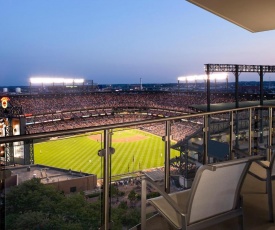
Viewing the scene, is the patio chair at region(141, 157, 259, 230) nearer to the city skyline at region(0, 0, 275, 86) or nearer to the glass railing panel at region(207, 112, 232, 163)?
the glass railing panel at region(207, 112, 232, 163)

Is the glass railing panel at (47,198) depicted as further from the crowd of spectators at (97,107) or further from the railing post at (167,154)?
the crowd of spectators at (97,107)

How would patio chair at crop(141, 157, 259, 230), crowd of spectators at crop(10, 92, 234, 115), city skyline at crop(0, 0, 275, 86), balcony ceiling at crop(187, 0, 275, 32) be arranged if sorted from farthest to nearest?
city skyline at crop(0, 0, 275, 86), crowd of spectators at crop(10, 92, 234, 115), balcony ceiling at crop(187, 0, 275, 32), patio chair at crop(141, 157, 259, 230)

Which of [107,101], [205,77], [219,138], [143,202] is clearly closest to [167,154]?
[143,202]

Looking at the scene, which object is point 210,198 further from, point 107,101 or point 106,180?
point 107,101

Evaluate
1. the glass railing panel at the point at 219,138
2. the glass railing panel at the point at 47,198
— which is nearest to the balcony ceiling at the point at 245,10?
the glass railing panel at the point at 219,138

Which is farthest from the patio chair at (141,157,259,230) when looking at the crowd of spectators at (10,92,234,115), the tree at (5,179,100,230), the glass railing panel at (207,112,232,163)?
the crowd of spectators at (10,92,234,115)

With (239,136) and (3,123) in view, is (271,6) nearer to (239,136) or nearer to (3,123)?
(239,136)
